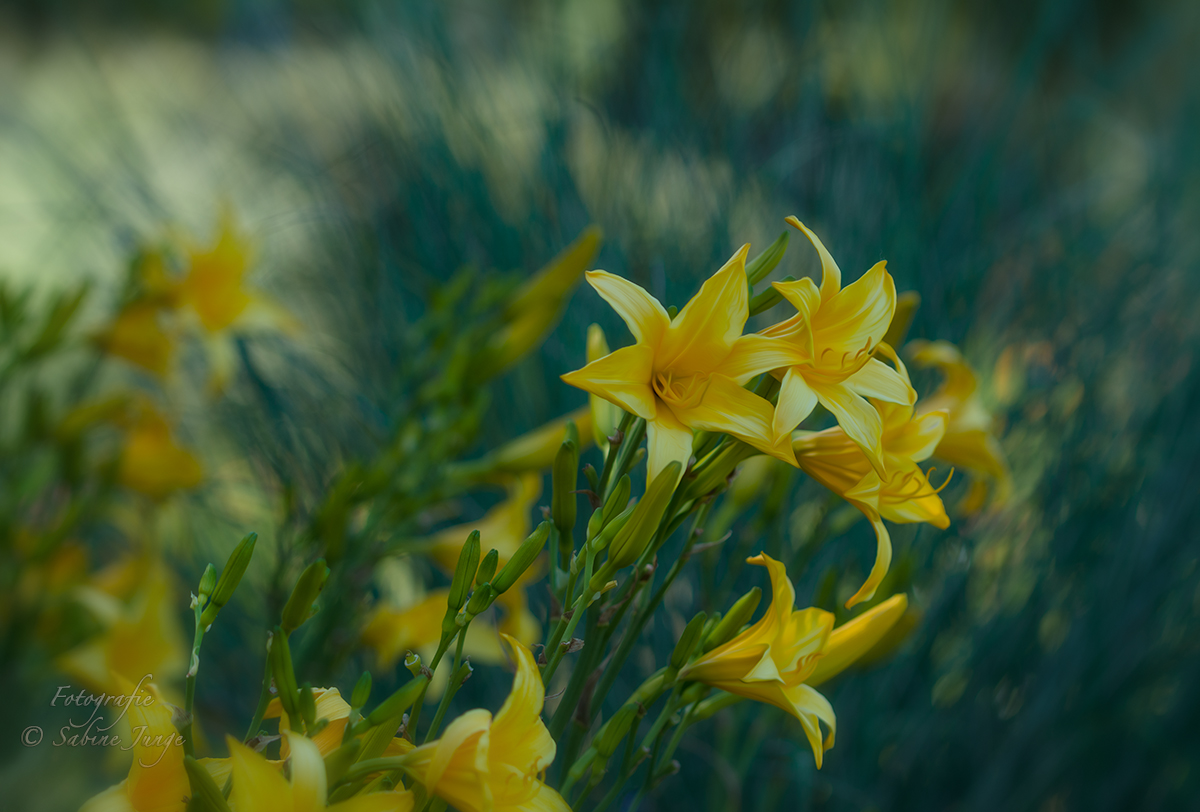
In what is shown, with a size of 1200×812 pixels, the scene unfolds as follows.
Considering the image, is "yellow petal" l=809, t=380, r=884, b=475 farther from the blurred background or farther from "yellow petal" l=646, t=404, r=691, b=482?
the blurred background

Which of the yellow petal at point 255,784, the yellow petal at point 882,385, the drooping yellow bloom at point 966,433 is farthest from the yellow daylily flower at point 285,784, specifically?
the drooping yellow bloom at point 966,433

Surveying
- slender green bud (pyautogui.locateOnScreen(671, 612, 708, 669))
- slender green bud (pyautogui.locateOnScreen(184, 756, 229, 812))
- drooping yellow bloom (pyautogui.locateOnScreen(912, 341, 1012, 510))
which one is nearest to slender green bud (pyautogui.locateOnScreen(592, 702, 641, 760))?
slender green bud (pyautogui.locateOnScreen(671, 612, 708, 669))

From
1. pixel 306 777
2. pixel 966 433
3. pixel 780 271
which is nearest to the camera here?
pixel 306 777

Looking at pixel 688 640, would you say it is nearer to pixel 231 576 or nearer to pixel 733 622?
pixel 733 622

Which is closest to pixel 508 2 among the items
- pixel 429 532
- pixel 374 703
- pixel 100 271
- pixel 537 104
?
pixel 537 104

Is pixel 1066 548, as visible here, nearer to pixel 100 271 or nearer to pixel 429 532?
pixel 429 532

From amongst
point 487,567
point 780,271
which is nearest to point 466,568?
point 487,567
